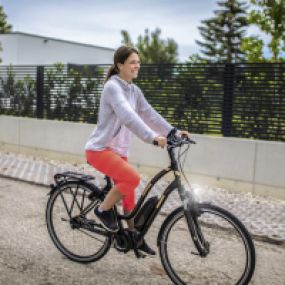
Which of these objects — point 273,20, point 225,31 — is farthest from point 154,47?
point 273,20

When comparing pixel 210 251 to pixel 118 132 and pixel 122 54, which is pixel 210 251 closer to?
pixel 118 132

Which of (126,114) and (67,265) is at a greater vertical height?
(126,114)

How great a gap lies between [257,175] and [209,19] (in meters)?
51.9

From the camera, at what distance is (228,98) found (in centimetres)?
909

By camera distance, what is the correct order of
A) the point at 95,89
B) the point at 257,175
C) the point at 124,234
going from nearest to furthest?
the point at 124,234 < the point at 257,175 < the point at 95,89

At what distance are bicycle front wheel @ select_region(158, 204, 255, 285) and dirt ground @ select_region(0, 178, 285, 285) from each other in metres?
0.29

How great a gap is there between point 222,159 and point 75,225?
14.2ft

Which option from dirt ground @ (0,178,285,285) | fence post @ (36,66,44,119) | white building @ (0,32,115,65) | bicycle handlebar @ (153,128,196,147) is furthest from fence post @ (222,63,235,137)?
white building @ (0,32,115,65)

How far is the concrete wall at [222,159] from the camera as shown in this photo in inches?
319

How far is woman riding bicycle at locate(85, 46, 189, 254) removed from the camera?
420 cm

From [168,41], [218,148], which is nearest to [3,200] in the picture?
[218,148]

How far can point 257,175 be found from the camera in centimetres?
822

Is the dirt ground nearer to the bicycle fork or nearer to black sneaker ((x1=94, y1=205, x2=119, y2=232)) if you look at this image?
black sneaker ((x1=94, y1=205, x2=119, y2=232))

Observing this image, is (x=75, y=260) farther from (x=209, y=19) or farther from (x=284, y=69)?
(x=209, y=19)
